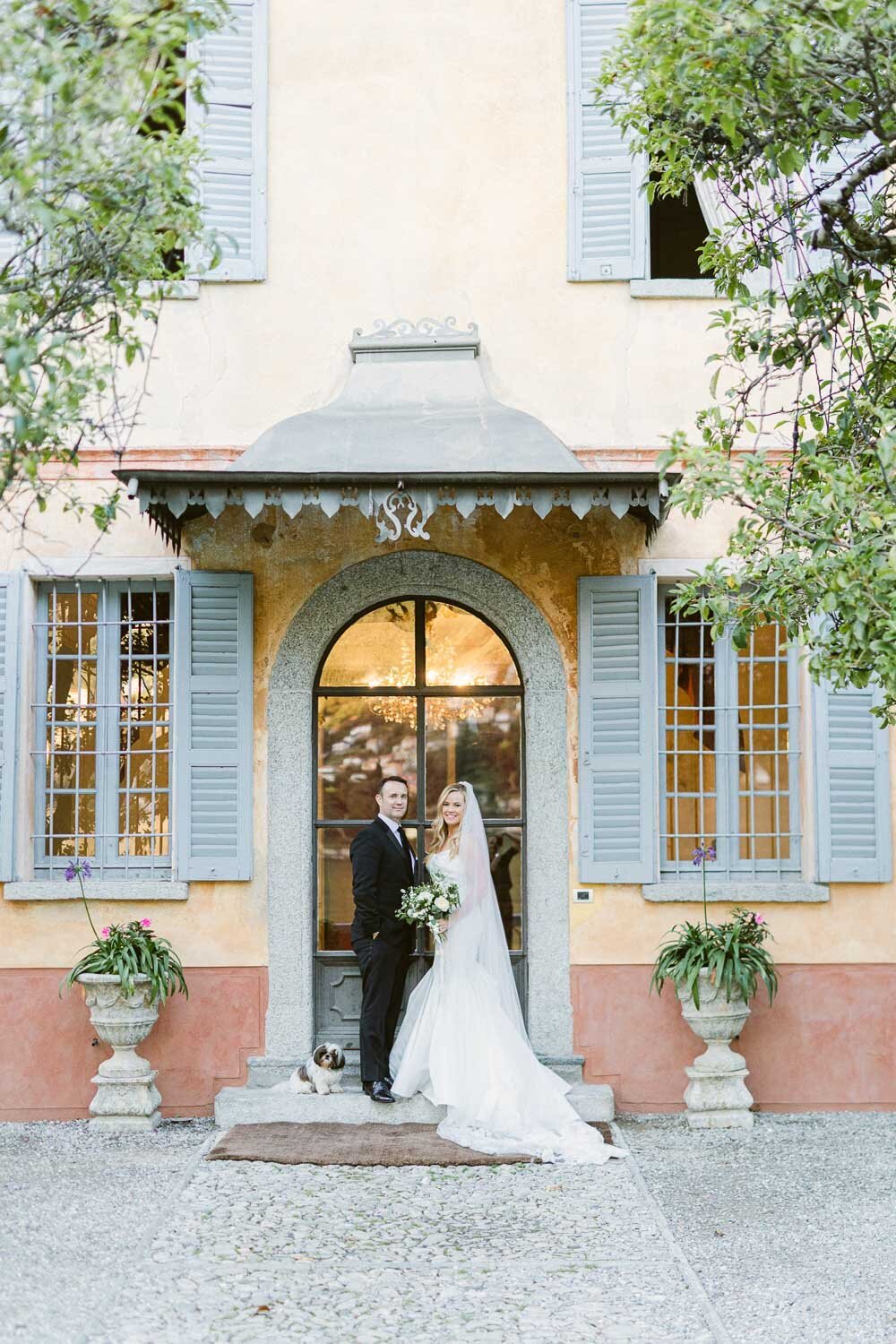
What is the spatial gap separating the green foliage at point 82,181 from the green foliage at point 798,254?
1.65 metres

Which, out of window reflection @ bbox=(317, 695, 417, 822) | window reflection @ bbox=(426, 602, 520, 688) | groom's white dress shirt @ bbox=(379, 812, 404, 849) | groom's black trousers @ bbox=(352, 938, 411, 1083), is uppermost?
window reflection @ bbox=(426, 602, 520, 688)

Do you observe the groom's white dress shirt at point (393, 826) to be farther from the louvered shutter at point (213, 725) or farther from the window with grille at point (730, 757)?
the window with grille at point (730, 757)

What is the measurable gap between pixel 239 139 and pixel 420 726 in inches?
145

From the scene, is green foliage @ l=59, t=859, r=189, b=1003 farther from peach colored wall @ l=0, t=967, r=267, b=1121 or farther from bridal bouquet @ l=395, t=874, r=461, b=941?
bridal bouquet @ l=395, t=874, r=461, b=941

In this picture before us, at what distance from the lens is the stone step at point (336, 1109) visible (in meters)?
7.48

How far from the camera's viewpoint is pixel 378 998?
7.68 meters

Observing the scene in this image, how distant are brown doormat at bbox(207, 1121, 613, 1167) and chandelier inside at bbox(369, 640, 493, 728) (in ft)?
7.68

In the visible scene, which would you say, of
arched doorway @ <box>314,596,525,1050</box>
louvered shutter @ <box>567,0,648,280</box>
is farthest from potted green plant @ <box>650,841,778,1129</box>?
louvered shutter @ <box>567,0,648,280</box>

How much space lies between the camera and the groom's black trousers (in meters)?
7.58

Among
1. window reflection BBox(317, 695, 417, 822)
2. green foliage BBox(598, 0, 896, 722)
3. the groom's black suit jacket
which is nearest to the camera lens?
green foliage BBox(598, 0, 896, 722)

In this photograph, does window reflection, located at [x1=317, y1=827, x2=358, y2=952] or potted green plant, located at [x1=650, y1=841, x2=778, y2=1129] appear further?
window reflection, located at [x1=317, y1=827, x2=358, y2=952]

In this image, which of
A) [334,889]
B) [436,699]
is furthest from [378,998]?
[436,699]

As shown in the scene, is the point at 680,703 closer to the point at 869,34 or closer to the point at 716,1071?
the point at 716,1071

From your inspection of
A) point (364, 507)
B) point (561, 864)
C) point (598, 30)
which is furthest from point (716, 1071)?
point (598, 30)
